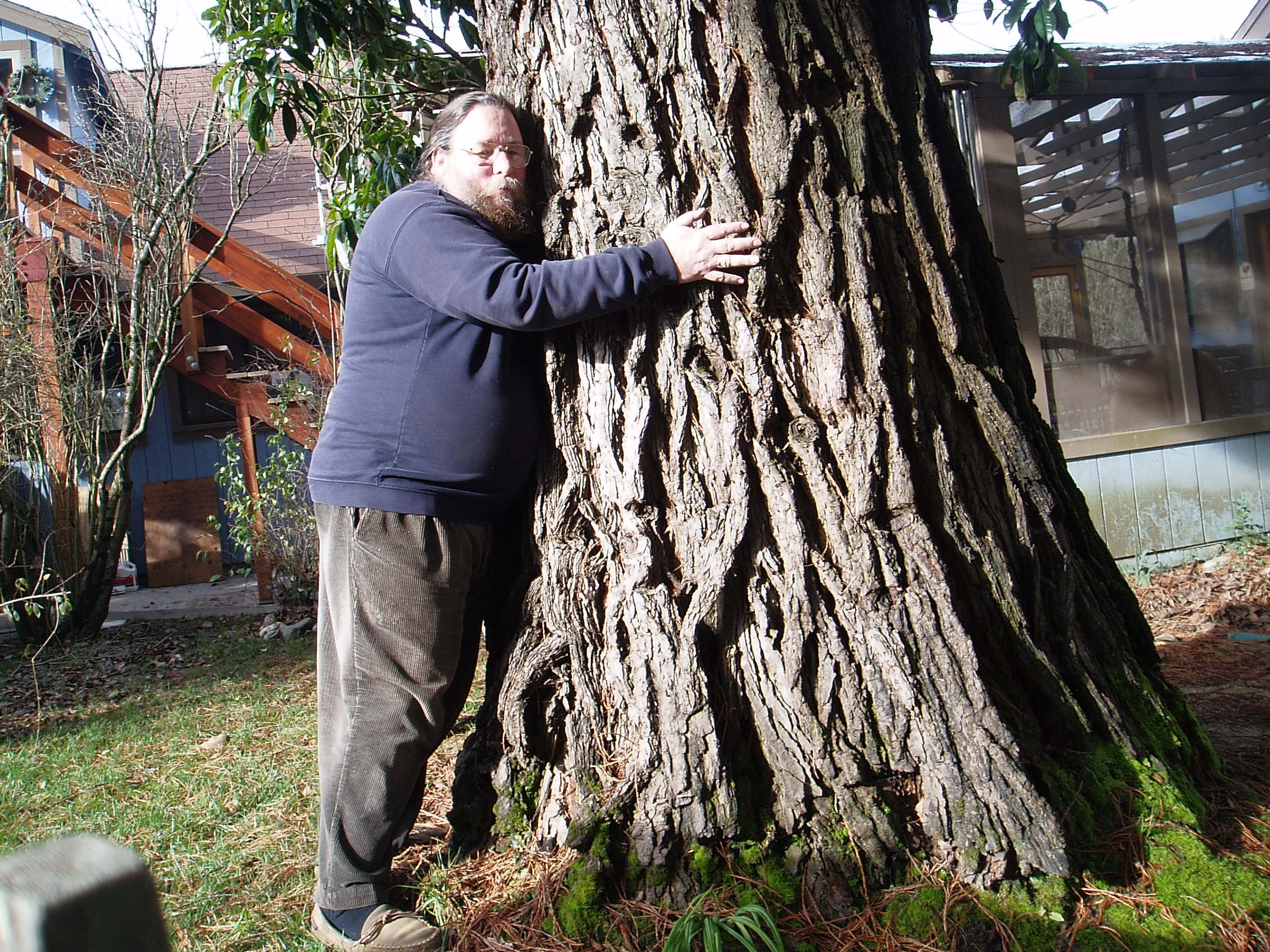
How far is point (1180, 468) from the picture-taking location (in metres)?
6.33

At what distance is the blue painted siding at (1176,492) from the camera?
615cm

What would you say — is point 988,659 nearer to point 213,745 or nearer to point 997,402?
point 997,402

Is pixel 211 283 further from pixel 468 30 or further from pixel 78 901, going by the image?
pixel 78 901

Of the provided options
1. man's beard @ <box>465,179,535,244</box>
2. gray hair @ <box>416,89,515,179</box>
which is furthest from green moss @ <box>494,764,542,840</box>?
gray hair @ <box>416,89,515,179</box>

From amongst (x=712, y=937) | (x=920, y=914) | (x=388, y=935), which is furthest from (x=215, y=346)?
(x=920, y=914)

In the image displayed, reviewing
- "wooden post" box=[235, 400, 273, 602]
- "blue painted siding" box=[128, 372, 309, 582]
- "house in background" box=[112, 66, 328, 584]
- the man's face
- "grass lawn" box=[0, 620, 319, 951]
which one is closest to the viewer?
the man's face

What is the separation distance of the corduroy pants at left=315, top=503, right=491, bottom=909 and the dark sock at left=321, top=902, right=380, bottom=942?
18mm

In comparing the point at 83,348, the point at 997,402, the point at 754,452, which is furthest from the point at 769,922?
the point at 83,348

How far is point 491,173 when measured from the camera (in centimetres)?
210

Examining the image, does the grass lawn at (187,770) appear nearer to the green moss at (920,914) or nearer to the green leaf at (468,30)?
the green moss at (920,914)

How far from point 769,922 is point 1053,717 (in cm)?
83

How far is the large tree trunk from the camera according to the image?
1.87 m

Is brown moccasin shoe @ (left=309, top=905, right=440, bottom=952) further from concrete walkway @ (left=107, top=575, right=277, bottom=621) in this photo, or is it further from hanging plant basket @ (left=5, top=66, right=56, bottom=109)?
hanging plant basket @ (left=5, top=66, right=56, bottom=109)

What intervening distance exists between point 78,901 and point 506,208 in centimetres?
182
